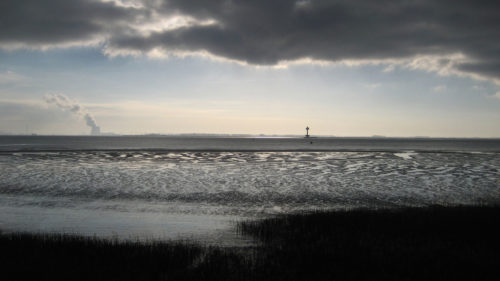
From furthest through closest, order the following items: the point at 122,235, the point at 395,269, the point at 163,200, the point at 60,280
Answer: the point at 163,200 → the point at 122,235 → the point at 395,269 → the point at 60,280

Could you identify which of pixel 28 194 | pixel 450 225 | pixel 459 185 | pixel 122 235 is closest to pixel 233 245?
pixel 122 235

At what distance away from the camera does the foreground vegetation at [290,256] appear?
9.01 metres

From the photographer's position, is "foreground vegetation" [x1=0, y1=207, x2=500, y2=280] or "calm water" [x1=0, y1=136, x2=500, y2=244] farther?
"calm water" [x1=0, y1=136, x2=500, y2=244]

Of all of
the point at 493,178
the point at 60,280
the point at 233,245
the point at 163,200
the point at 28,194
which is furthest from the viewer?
the point at 493,178

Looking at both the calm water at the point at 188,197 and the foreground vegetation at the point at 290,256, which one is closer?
the foreground vegetation at the point at 290,256

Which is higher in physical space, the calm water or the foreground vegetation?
the foreground vegetation

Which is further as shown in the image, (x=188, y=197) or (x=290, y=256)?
(x=188, y=197)

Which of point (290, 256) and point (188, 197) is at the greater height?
point (290, 256)

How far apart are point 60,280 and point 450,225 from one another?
14.8m

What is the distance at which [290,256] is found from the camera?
34.6 ft

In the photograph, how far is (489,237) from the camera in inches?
489

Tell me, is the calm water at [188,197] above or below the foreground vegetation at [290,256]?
below

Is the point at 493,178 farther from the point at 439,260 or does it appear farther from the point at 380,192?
the point at 439,260

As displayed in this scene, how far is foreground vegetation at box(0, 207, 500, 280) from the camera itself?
9008mm
